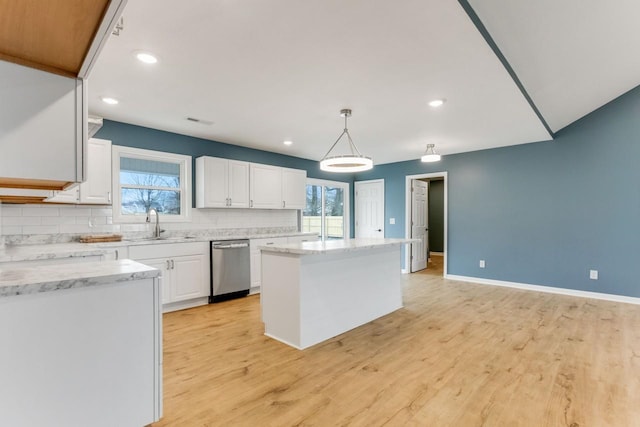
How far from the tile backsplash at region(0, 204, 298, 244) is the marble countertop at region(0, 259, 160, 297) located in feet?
8.31

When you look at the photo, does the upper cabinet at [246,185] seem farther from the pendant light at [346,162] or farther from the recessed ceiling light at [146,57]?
the recessed ceiling light at [146,57]

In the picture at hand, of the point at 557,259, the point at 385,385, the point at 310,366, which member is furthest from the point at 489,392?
the point at 557,259

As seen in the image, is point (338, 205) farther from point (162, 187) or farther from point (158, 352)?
A: point (158, 352)

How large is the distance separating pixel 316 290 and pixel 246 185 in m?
2.63

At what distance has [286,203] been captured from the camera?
572cm

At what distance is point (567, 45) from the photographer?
2.91m

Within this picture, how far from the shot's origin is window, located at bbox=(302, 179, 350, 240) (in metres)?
6.79

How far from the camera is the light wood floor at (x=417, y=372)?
1.96 m

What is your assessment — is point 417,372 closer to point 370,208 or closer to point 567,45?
point 567,45

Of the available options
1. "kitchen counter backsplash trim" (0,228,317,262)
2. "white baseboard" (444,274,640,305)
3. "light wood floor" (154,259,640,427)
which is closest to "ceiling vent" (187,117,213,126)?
"kitchen counter backsplash trim" (0,228,317,262)

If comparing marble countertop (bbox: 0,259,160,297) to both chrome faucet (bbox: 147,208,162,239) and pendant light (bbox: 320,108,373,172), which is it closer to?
pendant light (bbox: 320,108,373,172)

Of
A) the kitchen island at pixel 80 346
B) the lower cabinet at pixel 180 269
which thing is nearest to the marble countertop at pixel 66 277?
the kitchen island at pixel 80 346

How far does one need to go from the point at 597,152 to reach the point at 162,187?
250 inches

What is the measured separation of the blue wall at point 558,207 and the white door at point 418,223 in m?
0.83
